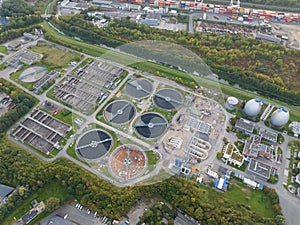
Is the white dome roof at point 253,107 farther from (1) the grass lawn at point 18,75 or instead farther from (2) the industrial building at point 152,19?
(1) the grass lawn at point 18,75

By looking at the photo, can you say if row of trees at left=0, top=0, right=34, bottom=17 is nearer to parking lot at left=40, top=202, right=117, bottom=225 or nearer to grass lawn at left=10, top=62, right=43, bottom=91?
grass lawn at left=10, top=62, right=43, bottom=91

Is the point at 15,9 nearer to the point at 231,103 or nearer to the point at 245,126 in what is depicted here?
the point at 231,103

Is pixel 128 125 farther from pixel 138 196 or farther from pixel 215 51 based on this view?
pixel 215 51

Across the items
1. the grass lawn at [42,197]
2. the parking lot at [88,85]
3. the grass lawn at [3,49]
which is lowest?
the grass lawn at [42,197]

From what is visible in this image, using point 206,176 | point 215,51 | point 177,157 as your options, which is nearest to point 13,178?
point 177,157

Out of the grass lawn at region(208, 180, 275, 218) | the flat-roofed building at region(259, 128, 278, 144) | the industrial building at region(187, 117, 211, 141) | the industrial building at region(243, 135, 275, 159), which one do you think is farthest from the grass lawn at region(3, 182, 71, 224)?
the flat-roofed building at region(259, 128, 278, 144)

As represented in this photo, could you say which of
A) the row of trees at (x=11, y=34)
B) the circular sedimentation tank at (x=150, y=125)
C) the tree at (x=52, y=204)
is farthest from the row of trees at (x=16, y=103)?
the circular sedimentation tank at (x=150, y=125)
